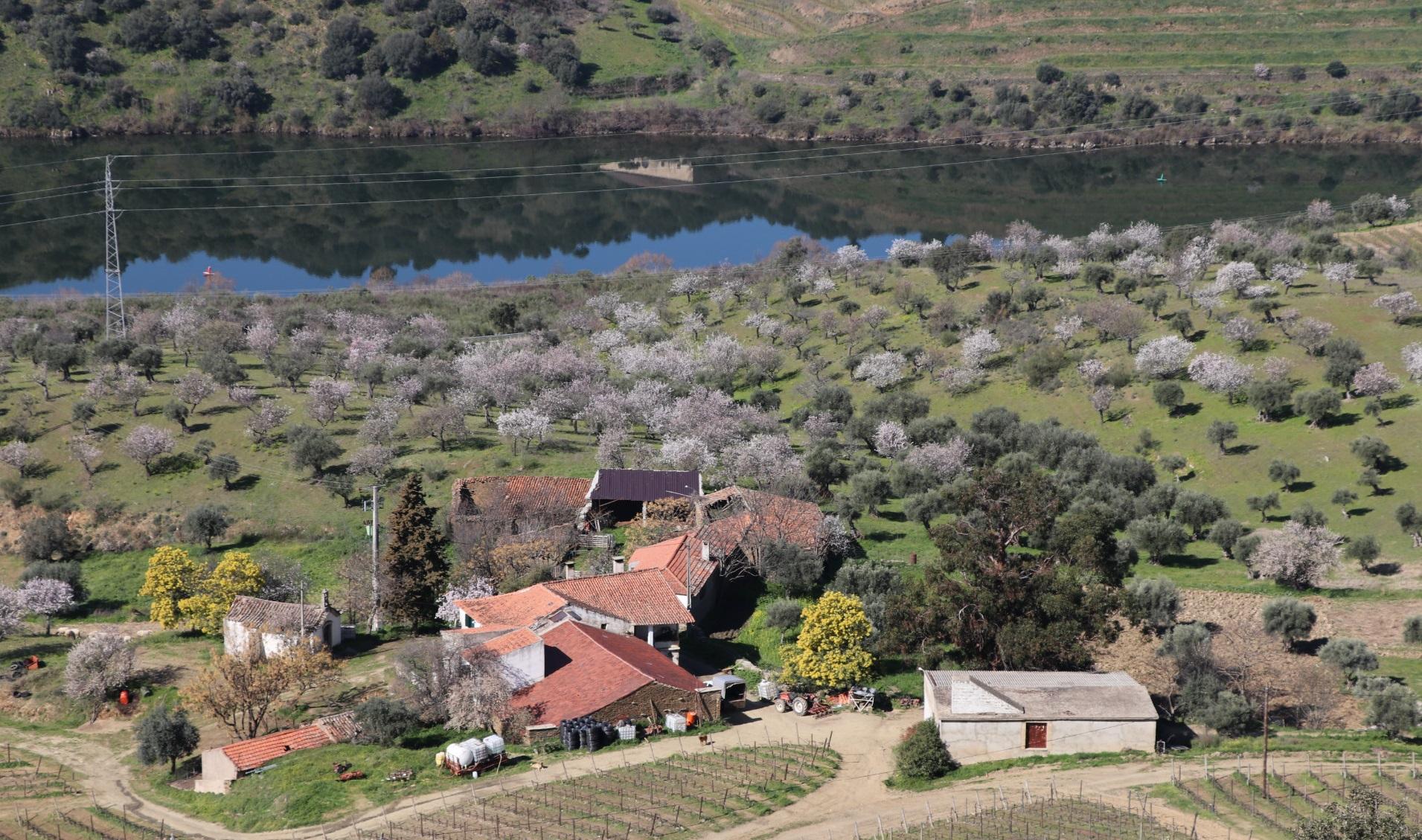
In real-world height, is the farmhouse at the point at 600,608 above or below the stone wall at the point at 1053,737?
above

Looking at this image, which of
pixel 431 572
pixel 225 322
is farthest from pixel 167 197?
pixel 431 572

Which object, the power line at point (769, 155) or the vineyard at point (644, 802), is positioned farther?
the power line at point (769, 155)

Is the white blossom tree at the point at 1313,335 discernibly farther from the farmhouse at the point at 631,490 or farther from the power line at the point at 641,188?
the power line at the point at 641,188

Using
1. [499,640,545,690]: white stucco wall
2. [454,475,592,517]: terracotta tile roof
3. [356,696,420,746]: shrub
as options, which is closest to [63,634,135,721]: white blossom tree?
[356,696,420,746]: shrub

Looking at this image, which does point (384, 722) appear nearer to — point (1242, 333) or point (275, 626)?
point (275, 626)

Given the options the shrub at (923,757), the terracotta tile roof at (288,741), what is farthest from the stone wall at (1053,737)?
the terracotta tile roof at (288,741)

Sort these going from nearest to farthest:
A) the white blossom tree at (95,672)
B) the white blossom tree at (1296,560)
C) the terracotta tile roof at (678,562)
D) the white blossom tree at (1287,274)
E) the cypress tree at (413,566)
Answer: the white blossom tree at (95,672), the white blossom tree at (1296,560), the terracotta tile roof at (678,562), the cypress tree at (413,566), the white blossom tree at (1287,274)

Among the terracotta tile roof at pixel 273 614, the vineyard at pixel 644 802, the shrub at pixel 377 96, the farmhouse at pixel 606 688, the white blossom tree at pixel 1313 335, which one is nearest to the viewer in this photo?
the vineyard at pixel 644 802
